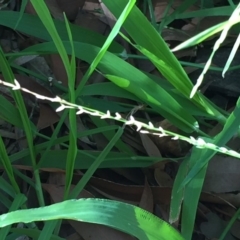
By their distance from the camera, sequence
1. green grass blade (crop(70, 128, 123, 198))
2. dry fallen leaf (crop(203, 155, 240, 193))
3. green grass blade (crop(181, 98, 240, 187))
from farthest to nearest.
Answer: dry fallen leaf (crop(203, 155, 240, 193))
green grass blade (crop(70, 128, 123, 198))
green grass blade (crop(181, 98, 240, 187))

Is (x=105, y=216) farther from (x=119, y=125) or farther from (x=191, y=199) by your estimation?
(x=119, y=125)

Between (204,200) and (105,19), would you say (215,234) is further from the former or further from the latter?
(105,19)

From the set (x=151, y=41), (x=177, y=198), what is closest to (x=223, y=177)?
(x=177, y=198)

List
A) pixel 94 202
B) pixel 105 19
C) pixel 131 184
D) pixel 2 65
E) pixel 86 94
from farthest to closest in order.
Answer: pixel 105 19 < pixel 131 184 < pixel 86 94 < pixel 2 65 < pixel 94 202

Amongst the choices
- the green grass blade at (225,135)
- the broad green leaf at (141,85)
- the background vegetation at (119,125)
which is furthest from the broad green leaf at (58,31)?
the green grass blade at (225,135)

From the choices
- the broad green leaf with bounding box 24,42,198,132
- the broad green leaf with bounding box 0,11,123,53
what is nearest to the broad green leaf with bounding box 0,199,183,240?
the broad green leaf with bounding box 24,42,198,132

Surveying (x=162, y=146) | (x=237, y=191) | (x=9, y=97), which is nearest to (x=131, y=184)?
(x=162, y=146)

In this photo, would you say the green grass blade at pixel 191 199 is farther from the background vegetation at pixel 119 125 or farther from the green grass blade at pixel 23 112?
the green grass blade at pixel 23 112

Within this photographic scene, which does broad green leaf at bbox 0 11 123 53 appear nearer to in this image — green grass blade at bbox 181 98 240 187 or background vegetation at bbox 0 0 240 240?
background vegetation at bbox 0 0 240 240

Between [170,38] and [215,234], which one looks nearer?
[215,234]
